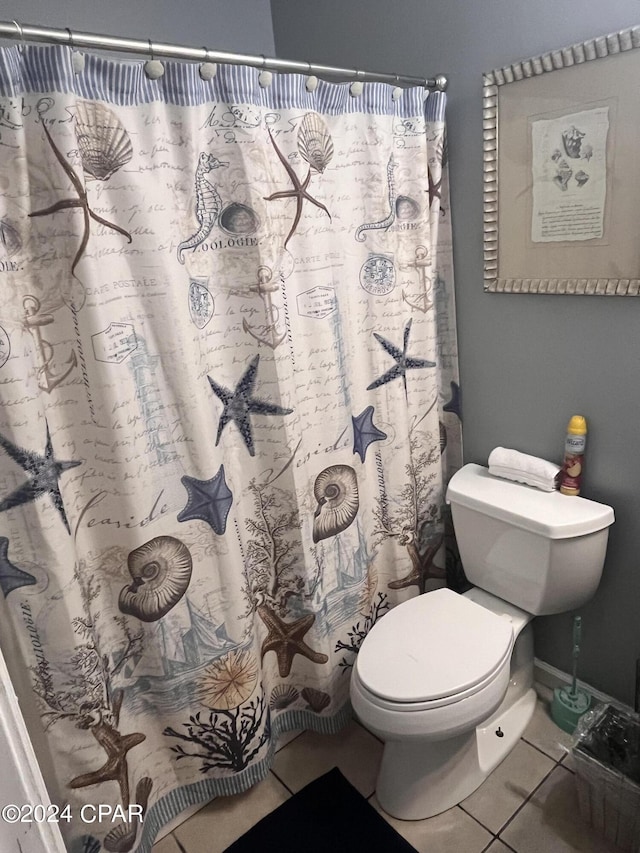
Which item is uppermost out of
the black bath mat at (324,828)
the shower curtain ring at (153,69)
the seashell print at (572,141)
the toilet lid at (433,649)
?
the shower curtain ring at (153,69)

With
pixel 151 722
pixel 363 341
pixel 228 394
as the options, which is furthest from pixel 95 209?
pixel 151 722

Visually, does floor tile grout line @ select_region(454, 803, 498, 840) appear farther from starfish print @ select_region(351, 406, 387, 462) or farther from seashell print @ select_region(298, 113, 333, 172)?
seashell print @ select_region(298, 113, 333, 172)

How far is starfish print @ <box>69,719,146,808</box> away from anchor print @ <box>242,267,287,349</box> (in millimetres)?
970

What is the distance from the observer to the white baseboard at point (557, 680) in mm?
1739

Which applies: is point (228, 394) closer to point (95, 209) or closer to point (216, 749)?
point (95, 209)

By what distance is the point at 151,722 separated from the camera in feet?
4.86

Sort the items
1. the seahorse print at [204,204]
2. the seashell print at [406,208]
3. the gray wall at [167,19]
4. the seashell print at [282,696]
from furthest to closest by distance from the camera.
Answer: the seashell print at [282,696] → the seashell print at [406,208] → the gray wall at [167,19] → the seahorse print at [204,204]

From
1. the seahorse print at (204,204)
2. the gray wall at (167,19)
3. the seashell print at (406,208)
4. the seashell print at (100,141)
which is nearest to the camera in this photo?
the seashell print at (100,141)

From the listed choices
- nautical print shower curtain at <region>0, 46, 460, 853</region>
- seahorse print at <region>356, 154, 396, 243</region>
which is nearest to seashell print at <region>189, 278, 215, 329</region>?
nautical print shower curtain at <region>0, 46, 460, 853</region>

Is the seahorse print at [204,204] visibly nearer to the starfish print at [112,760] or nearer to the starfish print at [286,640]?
the starfish print at [286,640]

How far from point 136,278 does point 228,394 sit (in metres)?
0.34

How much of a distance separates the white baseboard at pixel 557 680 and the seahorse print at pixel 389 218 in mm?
1461

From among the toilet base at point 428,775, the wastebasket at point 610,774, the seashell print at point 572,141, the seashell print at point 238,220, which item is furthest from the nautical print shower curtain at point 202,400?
the wastebasket at point 610,774

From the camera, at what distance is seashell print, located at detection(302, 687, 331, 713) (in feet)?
5.66
